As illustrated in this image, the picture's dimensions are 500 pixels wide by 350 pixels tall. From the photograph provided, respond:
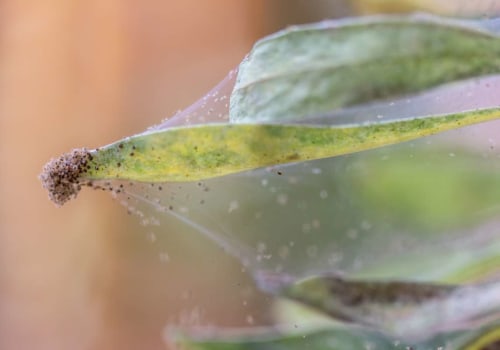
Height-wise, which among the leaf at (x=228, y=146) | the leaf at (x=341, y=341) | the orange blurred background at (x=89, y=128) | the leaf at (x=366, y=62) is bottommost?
the leaf at (x=341, y=341)

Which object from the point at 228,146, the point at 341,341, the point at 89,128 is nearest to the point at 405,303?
the point at 341,341

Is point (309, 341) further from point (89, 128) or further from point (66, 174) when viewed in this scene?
point (89, 128)

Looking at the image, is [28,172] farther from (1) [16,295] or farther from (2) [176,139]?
(2) [176,139]

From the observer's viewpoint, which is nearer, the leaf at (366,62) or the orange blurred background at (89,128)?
the leaf at (366,62)

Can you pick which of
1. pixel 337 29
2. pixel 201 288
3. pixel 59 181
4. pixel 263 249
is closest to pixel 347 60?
pixel 337 29

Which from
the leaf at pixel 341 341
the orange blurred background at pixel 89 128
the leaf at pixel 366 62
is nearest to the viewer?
the leaf at pixel 366 62

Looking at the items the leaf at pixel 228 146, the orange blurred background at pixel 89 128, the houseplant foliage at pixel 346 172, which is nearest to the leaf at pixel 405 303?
the houseplant foliage at pixel 346 172

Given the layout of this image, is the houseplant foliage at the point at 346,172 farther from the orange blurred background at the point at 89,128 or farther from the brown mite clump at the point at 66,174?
the orange blurred background at the point at 89,128
